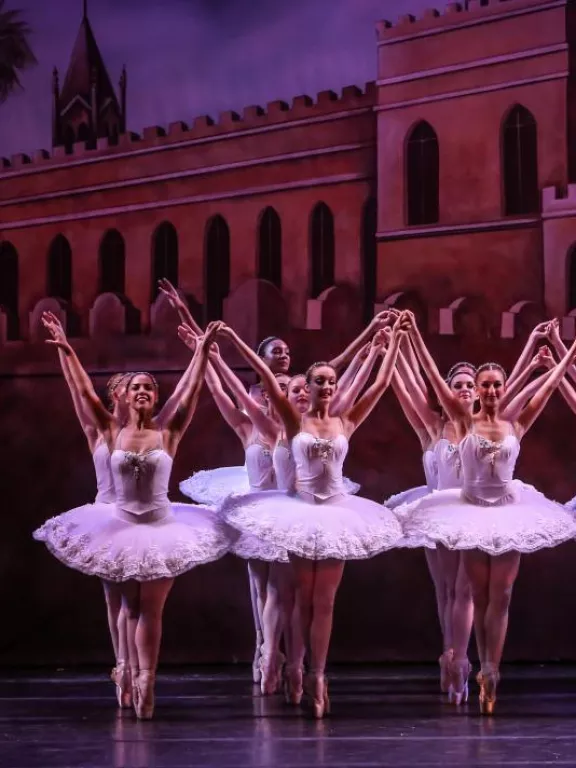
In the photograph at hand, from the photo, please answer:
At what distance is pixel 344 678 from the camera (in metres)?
6.71

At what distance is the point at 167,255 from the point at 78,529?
116 inches

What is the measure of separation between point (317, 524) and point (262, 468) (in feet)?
3.39

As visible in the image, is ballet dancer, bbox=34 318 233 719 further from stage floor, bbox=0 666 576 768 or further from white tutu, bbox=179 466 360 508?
white tutu, bbox=179 466 360 508

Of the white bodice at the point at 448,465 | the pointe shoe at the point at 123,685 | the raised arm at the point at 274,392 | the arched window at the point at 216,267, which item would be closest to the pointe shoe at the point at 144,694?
the pointe shoe at the point at 123,685

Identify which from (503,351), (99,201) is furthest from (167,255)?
(503,351)

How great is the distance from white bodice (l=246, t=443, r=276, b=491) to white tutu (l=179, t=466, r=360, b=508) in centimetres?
33

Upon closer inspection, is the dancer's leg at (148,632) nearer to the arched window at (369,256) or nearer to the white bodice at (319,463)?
the white bodice at (319,463)

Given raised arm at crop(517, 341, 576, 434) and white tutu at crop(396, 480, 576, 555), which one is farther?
raised arm at crop(517, 341, 576, 434)

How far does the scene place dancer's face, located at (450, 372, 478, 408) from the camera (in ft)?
18.9

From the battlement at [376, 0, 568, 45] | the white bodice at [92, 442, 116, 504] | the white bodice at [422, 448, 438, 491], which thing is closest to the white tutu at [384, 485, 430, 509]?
the white bodice at [422, 448, 438, 491]

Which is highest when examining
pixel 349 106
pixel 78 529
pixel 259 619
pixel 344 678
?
pixel 349 106

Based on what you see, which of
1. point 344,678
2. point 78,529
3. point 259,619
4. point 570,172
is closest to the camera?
point 78,529

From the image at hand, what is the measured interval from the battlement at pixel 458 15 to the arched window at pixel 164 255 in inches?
71.6

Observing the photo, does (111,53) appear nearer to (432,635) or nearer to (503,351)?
(503,351)
